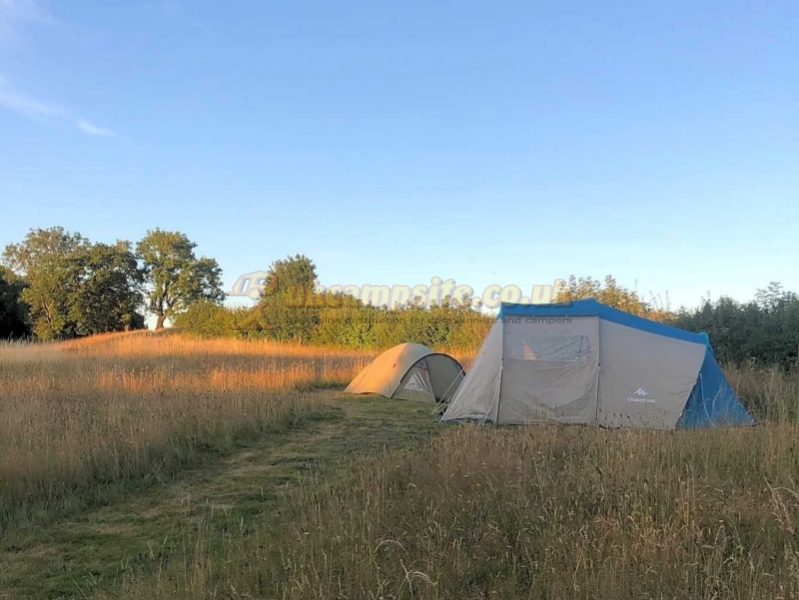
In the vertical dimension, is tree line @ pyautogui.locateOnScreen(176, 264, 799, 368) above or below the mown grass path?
above

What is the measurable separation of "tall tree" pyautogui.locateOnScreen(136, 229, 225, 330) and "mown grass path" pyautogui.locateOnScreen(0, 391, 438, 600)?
124 ft

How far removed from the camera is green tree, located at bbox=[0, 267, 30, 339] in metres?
33.4

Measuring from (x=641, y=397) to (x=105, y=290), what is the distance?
38234mm

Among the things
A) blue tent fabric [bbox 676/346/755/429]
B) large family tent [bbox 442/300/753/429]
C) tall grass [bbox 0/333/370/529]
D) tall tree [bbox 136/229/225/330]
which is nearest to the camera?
tall grass [bbox 0/333/370/529]

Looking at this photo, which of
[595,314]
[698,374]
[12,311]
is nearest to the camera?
[698,374]

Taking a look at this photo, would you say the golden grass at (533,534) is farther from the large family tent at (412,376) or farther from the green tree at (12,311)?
the green tree at (12,311)

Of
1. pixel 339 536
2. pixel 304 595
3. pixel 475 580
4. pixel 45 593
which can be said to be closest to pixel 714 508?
pixel 475 580

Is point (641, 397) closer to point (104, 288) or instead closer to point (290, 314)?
point (290, 314)

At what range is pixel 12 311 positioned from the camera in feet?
112

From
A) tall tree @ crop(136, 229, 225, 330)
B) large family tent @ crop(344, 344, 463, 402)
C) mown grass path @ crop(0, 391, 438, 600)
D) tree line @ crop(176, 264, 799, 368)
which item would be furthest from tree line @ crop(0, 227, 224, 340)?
mown grass path @ crop(0, 391, 438, 600)

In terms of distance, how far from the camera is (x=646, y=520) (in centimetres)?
337

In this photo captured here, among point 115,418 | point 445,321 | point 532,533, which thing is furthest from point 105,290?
point 532,533

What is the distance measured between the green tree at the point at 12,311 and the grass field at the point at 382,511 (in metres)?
30.7

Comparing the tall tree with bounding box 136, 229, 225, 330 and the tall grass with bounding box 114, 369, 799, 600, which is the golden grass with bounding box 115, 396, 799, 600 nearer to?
the tall grass with bounding box 114, 369, 799, 600
